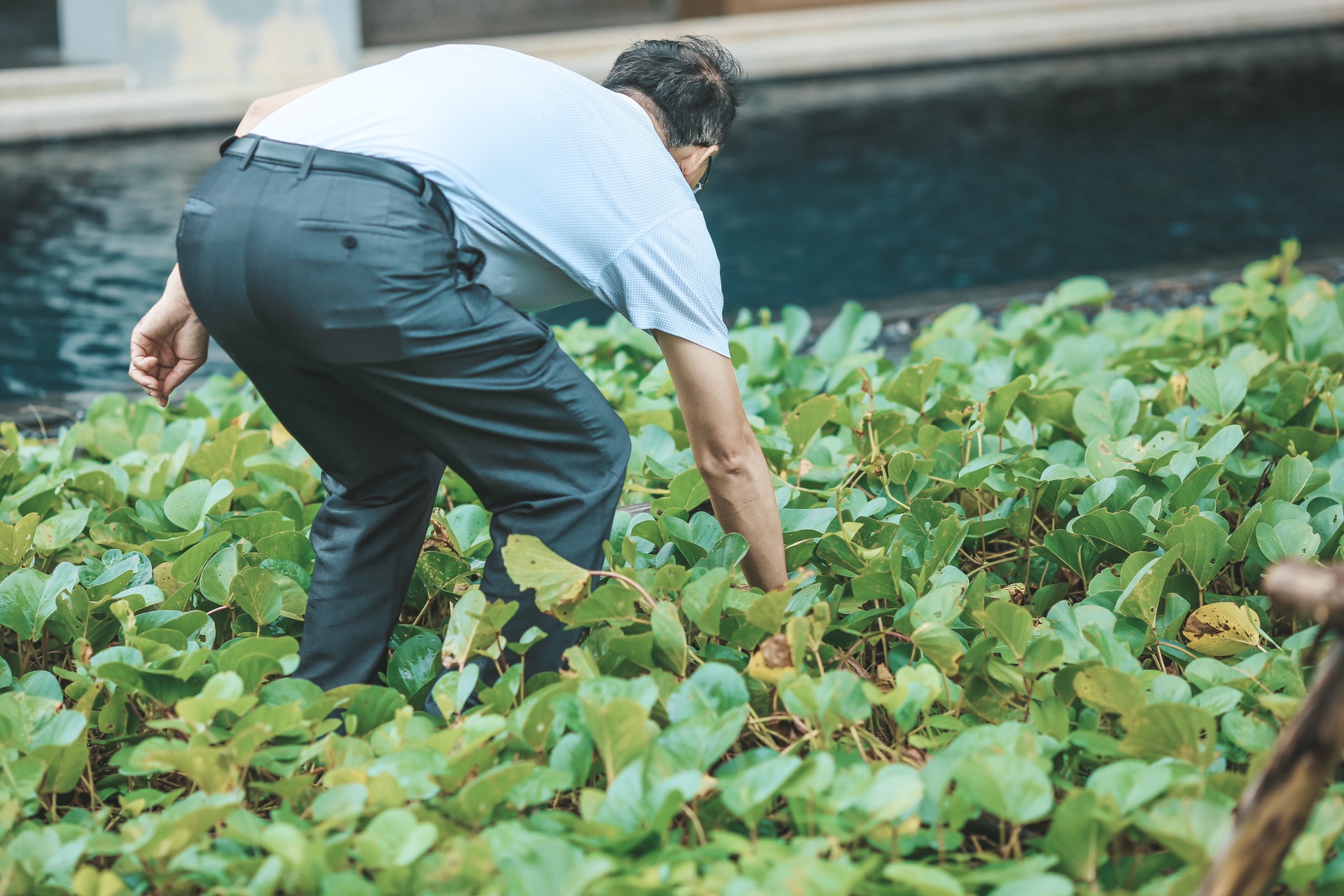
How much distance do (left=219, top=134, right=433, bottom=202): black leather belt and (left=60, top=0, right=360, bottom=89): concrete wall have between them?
7553 millimetres

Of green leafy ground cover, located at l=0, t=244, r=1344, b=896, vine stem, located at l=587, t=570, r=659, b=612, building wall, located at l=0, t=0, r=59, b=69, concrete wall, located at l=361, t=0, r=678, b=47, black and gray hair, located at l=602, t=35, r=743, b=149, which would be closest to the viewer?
green leafy ground cover, located at l=0, t=244, r=1344, b=896

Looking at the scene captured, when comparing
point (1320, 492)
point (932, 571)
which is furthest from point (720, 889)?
point (1320, 492)

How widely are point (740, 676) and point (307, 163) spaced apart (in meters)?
0.85

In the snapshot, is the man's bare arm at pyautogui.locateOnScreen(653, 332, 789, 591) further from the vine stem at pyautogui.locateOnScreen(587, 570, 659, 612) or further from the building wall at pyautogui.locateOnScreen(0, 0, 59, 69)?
the building wall at pyautogui.locateOnScreen(0, 0, 59, 69)

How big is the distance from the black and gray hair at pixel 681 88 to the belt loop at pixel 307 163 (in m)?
0.44

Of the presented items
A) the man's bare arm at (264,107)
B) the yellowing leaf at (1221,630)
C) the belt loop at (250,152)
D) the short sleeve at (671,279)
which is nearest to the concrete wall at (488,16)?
the man's bare arm at (264,107)

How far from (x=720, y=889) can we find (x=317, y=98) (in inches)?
44.3

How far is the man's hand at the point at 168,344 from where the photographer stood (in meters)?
1.76

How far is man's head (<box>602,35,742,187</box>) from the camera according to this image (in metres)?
1.71

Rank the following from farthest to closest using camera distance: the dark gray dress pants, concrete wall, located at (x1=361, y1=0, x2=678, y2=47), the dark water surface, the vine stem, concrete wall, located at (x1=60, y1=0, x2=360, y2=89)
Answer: concrete wall, located at (x1=361, y1=0, x2=678, y2=47), concrete wall, located at (x1=60, y1=0, x2=360, y2=89), the dark water surface, the vine stem, the dark gray dress pants

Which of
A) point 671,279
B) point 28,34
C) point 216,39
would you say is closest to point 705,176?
point 671,279

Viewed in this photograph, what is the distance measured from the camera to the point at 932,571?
188cm

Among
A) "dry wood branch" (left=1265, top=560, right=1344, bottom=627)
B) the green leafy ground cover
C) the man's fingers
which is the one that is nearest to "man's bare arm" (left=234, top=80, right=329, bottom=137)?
the man's fingers

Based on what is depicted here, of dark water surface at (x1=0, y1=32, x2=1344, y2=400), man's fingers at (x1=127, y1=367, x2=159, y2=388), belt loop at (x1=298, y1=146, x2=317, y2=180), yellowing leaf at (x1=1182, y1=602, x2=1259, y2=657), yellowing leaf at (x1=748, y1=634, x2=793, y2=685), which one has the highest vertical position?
belt loop at (x1=298, y1=146, x2=317, y2=180)
